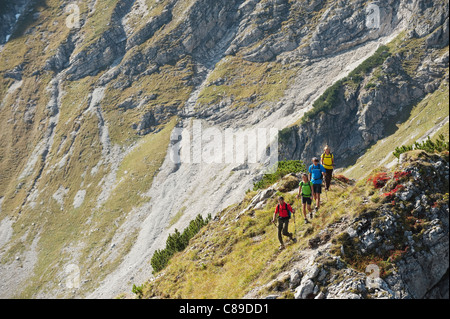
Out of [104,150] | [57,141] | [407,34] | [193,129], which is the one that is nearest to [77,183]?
[104,150]

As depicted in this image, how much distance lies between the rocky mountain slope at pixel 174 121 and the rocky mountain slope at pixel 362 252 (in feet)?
245

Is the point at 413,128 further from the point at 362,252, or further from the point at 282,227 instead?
the point at 362,252

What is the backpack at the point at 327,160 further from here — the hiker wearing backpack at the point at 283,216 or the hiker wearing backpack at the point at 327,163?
the hiker wearing backpack at the point at 283,216

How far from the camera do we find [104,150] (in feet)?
513

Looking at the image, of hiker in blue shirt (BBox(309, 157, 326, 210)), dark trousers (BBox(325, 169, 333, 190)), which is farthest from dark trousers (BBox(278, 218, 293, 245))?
dark trousers (BBox(325, 169, 333, 190))

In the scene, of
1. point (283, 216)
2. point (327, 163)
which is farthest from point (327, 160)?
point (283, 216)

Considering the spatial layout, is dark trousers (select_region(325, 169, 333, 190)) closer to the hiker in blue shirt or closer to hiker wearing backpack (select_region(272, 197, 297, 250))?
the hiker in blue shirt

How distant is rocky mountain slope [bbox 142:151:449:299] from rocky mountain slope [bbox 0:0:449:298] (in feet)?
245

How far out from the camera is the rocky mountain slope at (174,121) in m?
112

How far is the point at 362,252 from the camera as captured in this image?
1755 cm

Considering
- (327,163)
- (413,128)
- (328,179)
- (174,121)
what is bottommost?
(413,128)

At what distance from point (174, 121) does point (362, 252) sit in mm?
150152
